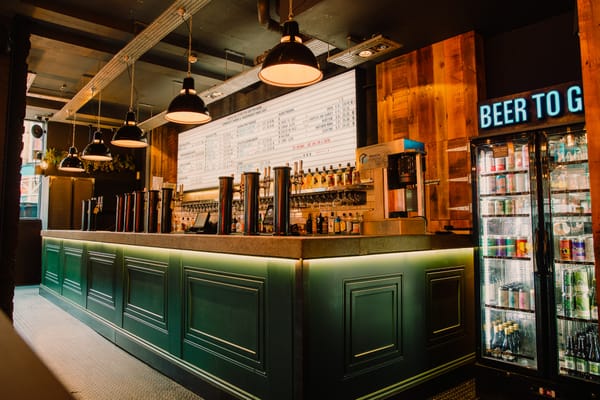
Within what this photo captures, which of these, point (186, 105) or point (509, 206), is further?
point (186, 105)

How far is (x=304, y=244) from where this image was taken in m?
2.16

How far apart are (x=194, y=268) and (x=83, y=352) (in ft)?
6.36

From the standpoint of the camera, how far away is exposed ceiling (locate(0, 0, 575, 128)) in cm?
380

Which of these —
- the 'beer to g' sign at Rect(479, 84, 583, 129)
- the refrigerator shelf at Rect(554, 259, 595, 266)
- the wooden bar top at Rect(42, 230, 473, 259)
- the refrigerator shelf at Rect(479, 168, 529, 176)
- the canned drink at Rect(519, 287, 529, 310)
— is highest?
the 'beer to g' sign at Rect(479, 84, 583, 129)

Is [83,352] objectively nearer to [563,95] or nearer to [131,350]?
[131,350]

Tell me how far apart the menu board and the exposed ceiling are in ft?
1.92

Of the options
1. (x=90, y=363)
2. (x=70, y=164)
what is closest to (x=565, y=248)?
(x=90, y=363)

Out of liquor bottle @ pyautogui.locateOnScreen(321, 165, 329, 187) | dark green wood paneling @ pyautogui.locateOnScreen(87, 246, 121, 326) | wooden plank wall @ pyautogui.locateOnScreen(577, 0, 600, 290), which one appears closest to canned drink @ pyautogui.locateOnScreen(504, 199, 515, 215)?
wooden plank wall @ pyautogui.locateOnScreen(577, 0, 600, 290)

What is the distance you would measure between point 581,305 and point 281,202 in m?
2.31

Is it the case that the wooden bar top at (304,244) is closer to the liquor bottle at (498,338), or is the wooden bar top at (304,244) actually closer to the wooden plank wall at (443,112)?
the liquor bottle at (498,338)

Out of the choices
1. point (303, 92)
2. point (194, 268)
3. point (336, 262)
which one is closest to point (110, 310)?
point (194, 268)

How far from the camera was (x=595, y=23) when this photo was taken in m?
1.44

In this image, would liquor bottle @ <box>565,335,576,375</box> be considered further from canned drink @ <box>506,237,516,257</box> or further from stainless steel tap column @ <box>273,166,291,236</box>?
stainless steel tap column @ <box>273,166,291,236</box>

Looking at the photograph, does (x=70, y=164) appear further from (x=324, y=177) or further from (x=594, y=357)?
(x=594, y=357)
